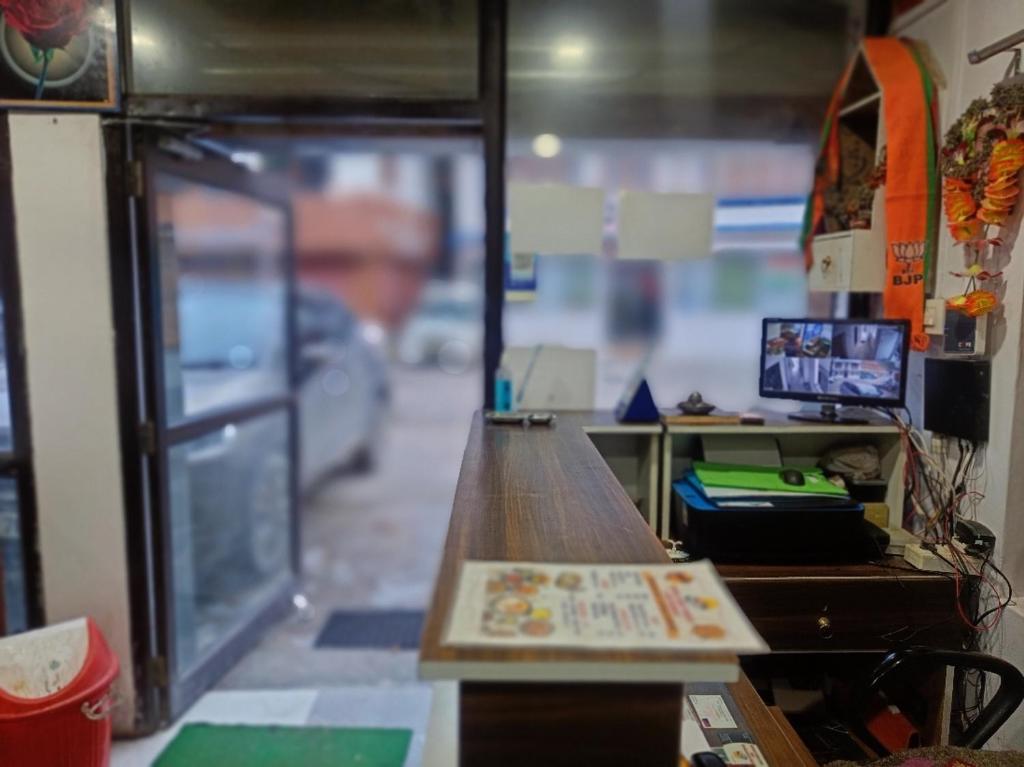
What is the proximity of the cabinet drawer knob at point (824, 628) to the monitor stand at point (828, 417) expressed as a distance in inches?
23.6

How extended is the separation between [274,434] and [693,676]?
9.98 feet

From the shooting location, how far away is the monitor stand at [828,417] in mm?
2049

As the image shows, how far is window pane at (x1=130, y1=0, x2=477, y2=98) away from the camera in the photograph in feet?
7.29

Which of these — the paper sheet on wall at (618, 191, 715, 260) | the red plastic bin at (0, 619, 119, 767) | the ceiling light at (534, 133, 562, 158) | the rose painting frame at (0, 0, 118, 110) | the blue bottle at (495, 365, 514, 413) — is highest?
the rose painting frame at (0, 0, 118, 110)

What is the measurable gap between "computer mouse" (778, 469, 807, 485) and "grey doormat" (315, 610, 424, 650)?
1.79 m

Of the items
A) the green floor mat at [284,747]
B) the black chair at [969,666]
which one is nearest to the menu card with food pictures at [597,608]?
the black chair at [969,666]

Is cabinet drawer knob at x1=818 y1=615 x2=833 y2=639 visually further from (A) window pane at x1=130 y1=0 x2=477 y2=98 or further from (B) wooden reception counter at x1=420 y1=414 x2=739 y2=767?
(A) window pane at x1=130 y1=0 x2=477 y2=98

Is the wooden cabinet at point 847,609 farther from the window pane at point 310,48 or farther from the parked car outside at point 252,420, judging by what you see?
the parked car outside at point 252,420

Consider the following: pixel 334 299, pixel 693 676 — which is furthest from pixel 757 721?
pixel 334 299

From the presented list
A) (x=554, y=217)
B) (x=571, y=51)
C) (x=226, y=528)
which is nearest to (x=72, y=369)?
(x=226, y=528)

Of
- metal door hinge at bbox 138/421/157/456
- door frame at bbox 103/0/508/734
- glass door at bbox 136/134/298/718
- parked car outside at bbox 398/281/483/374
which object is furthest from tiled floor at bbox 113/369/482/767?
parked car outside at bbox 398/281/483/374

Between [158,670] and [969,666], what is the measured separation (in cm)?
248

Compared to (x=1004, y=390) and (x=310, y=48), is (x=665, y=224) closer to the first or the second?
(x=1004, y=390)

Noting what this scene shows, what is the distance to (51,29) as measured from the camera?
83.4 inches
